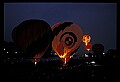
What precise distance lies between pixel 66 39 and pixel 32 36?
19.2ft

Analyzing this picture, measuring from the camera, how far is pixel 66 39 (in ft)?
91.9

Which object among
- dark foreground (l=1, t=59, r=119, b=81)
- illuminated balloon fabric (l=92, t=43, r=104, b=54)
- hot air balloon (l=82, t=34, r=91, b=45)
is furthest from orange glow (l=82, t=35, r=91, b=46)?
dark foreground (l=1, t=59, r=119, b=81)

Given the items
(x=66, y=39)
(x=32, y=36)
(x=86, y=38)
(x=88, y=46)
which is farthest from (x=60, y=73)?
(x=88, y=46)

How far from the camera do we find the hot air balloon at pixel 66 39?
27062mm

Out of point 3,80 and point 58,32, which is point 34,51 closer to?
point 58,32

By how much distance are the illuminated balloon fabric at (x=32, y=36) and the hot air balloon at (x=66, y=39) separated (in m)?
3.57

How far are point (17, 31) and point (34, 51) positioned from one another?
212 centimetres

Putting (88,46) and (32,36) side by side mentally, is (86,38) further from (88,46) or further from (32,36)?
(32,36)

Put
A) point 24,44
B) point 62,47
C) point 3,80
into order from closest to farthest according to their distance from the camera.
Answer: point 3,80 < point 24,44 < point 62,47

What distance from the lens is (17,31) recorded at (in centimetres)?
2277

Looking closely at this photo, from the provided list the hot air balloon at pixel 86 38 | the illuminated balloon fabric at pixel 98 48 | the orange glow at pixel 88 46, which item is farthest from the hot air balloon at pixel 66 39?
the illuminated balloon fabric at pixel 98 48

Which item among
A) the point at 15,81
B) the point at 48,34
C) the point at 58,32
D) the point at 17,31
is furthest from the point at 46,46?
Result: the point at 15,81

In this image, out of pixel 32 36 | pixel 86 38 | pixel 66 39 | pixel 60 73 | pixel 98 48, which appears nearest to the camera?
pixel 60 73

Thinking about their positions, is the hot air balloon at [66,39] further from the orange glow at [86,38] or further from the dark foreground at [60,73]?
the orange glow at [86,38]
